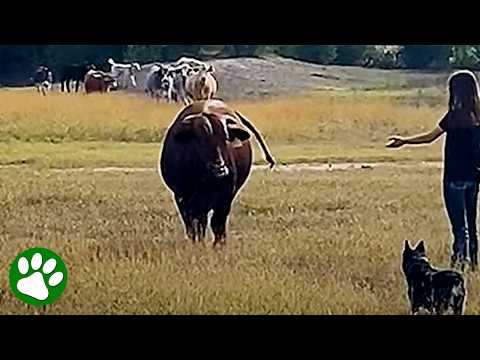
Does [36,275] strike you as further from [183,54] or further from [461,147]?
[461,147]

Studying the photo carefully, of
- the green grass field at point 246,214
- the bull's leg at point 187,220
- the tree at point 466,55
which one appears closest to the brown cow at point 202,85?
Result: the green grass field at point 246,214

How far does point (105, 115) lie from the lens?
6500mm

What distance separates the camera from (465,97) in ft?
21.0

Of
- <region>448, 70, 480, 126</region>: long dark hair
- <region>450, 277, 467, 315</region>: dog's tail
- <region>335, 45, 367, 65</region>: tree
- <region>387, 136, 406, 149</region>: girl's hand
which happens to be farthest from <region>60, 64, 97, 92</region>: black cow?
<region>450, 277, 467, 315</region>: dog's tail

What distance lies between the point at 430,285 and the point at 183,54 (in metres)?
1.34

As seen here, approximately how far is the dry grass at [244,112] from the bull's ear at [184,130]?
0.05 m

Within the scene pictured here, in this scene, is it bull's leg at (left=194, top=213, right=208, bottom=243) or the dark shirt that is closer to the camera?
the dark shirt

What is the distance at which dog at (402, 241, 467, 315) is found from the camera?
6.43 metres

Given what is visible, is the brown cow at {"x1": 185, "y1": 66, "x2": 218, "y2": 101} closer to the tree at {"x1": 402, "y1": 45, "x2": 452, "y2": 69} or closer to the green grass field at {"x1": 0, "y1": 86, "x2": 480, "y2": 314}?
the green grass field at {"x1": 0, "y1": 86, "x2": 480, "y2": 314}

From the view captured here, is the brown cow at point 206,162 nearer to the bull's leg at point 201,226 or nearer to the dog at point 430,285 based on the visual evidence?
the bull's leg at point 201,226

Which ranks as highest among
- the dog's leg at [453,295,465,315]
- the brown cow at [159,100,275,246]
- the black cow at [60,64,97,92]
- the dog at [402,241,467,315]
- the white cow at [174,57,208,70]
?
the white cow at [174,57,208,70]

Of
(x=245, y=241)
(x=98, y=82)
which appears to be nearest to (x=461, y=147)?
→ (x=245, y=241)

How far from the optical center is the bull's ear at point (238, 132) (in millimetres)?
6488
